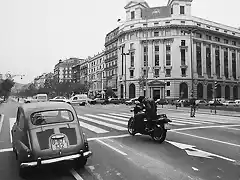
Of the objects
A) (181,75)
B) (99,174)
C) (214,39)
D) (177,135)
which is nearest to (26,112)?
(99,174)

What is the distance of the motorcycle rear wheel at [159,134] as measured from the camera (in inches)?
303

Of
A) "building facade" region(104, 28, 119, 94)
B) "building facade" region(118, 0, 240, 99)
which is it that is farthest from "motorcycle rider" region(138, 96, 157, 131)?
"building facade" region(104, 28, 119, 94)

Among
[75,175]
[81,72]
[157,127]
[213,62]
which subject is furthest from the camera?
[81,72]

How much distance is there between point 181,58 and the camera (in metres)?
58.6

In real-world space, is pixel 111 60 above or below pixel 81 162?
above

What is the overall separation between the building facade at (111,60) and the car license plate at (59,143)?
214 feet

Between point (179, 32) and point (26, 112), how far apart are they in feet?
186

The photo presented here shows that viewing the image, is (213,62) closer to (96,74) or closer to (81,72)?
(96,74)

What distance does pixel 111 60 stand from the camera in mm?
74750

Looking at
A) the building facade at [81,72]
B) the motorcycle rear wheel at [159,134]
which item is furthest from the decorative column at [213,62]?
the motorcycle rear wheel at [159,134]

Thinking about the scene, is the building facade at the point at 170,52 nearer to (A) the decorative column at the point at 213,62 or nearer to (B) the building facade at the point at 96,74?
(A) the decorative column at the point at 213,62

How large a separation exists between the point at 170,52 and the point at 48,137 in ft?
185

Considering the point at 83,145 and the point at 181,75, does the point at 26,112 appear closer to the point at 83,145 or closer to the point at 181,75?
the point at 83,145

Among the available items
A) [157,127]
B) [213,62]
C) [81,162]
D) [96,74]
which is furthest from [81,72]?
[81,162]
